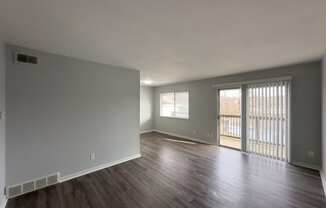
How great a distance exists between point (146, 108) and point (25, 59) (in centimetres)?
511

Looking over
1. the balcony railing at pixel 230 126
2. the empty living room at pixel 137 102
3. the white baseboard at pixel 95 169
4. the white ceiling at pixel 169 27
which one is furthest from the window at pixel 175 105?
the white ceiling at pixel 169 27

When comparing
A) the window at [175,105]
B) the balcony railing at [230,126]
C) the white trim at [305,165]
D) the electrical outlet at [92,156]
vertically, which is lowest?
the white trim at [305,165]

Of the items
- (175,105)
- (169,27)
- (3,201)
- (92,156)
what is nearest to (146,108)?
(175,105)

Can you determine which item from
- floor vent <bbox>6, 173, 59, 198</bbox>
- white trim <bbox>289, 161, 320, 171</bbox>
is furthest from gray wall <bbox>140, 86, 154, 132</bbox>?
white trim <bbox>289, 161, 320, 171</bbox>

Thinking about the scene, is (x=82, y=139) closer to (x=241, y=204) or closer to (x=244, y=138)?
(x=241, y=204)

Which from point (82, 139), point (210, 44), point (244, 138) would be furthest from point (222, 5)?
point (244, 138)

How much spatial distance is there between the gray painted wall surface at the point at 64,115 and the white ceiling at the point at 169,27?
0.42 metres

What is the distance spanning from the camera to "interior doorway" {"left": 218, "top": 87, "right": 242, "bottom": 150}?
455 cm

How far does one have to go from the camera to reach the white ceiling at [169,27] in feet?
4.36

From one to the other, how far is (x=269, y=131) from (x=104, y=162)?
3955 mm

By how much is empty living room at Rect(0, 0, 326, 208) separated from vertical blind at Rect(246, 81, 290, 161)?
0.02m

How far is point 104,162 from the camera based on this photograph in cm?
326

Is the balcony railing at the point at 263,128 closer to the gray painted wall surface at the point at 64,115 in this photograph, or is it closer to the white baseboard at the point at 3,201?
the gray painted wall surface at the point at 64,115

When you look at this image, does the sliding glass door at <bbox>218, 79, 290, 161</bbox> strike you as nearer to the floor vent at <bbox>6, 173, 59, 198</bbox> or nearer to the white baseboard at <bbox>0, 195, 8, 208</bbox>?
the floor vent at <bbox>6, 173, 59, 198</bbox>
